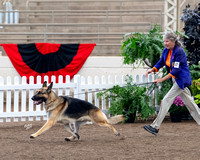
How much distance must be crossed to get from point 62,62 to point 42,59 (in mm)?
707

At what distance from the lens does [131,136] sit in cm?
802

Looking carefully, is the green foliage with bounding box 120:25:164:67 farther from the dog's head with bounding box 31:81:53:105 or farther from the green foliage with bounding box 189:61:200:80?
the dog's head with bounding box 31:81:53:105

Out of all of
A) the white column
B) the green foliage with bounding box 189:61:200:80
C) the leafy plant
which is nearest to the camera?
the green foliage with bounding box 189:61:200:80

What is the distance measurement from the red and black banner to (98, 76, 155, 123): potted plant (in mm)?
5171

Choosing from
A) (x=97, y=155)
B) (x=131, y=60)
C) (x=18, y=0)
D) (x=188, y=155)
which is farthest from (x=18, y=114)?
(x=18, y=0)

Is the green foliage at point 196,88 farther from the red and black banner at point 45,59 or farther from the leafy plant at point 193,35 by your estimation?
the red and black banner at point 45,59

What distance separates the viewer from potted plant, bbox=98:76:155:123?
390 inches

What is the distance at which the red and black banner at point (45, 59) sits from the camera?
15.1 meters

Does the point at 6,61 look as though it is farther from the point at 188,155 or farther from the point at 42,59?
the point at 188,155

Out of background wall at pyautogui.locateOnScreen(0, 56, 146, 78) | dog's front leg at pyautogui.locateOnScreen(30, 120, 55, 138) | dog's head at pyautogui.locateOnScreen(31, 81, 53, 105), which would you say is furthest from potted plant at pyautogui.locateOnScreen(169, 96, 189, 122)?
background wall at pyautogui.locateOnScreen(0, 56, 146, 78)

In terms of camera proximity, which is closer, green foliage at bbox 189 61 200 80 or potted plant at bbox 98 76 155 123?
potted plant at bbox 98 76 155 123

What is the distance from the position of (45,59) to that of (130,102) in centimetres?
585

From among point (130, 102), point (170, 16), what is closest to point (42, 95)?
point (130, 102)

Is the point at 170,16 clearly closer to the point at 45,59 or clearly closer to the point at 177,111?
the point at 45,59
